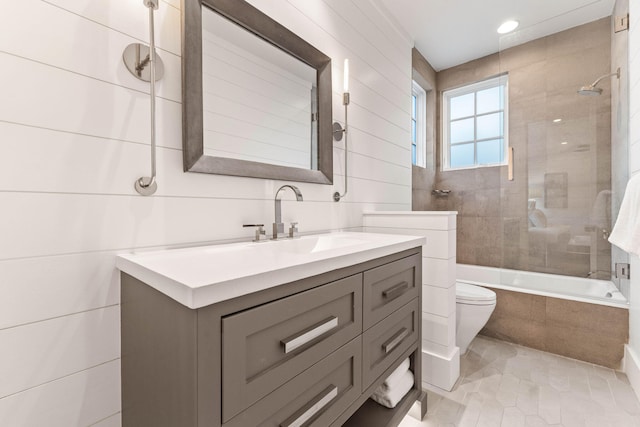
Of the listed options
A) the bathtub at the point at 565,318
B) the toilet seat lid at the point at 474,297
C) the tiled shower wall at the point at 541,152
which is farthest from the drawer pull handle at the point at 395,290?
the tiled shower wall at the point at 541,152

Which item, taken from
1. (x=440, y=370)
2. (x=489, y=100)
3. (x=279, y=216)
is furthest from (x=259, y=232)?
(x=489, y=100)

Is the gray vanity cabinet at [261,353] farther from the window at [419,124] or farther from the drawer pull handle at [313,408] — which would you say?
the window at [419,124]

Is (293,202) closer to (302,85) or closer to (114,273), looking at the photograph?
(302,85)

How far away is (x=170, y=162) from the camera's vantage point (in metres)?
0.97

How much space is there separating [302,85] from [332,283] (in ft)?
3.61

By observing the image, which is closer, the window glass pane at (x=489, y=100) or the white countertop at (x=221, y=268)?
the white countertop at (x=221, y=268)

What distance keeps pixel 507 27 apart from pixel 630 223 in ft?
6.31

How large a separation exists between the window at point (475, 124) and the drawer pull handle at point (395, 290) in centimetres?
229

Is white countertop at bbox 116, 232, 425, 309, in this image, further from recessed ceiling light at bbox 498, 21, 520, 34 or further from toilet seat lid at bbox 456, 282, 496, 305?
recessed ceiling light at bbox 498, 21, 520, 34

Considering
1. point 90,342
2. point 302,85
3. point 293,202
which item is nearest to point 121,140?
point 90,342

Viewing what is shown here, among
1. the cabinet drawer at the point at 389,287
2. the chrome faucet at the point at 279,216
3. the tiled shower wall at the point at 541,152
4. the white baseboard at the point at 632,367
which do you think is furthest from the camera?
the tiled shower wall at the point at 541,152

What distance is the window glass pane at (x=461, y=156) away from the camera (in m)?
3.02

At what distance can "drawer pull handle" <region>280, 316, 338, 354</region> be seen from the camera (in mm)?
693

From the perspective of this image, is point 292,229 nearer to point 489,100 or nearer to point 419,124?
point 419,124
